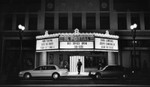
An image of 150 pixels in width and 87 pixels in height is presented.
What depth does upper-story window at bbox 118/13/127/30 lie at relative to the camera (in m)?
25.9

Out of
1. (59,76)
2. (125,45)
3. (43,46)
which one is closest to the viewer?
(59,76)

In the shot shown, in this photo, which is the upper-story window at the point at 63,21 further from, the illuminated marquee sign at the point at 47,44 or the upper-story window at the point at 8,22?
the upper-story window at the point at 8,22

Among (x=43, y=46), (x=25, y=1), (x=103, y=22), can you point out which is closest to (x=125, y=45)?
(x=103, y=22)

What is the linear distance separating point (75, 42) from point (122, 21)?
8948 mm

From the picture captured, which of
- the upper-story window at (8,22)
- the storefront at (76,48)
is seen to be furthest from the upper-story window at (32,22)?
the storefront at (76,48)

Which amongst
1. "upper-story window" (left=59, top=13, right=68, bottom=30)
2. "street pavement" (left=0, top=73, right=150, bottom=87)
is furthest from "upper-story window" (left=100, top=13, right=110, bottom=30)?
"street pavement" (left=0, top=73, right=150, bottom=87)

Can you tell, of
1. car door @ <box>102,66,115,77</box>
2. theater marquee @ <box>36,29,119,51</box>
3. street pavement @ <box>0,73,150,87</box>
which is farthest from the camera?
theater marquee @ <box>36,29,119,51</box>

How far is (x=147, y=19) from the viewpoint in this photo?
2597cm

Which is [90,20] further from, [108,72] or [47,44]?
[108,72]

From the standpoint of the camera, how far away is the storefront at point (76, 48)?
20.8 metres

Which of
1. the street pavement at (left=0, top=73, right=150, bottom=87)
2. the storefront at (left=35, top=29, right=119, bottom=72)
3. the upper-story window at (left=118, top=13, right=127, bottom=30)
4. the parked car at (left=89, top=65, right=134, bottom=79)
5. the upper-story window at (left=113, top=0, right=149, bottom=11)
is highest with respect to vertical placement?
the upper-story window at (left=113, top=0, right=149, bottom=11)

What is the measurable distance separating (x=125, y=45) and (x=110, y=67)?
798 centimetres

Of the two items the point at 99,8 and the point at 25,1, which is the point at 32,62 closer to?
the point at 25,1

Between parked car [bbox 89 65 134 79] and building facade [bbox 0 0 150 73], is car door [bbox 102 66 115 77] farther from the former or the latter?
building facade [bbox 0 0 150 73]
